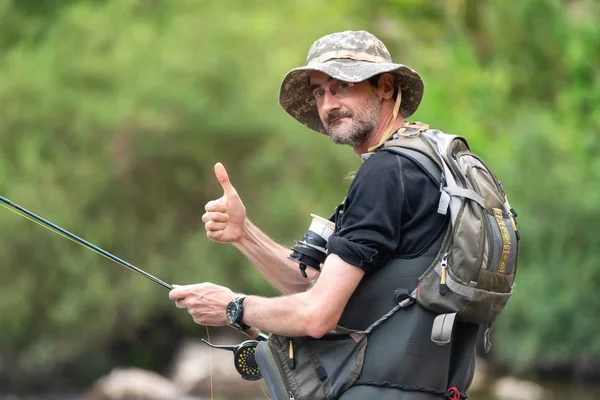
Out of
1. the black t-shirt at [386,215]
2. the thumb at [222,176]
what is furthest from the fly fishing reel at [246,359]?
the black t-shirt at [386,215]

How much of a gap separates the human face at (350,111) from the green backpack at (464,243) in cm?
12

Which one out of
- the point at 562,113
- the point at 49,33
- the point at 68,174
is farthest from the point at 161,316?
the point at 562,113

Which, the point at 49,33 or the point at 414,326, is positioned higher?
the point at 414,326

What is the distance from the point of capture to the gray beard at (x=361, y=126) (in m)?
2.99

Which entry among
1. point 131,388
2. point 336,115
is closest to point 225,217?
point 336,115

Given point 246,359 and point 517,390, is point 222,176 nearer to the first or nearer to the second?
point 246,359

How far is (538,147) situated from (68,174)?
729 centimetres

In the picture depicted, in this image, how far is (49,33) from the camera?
18594mm

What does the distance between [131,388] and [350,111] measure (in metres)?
12.9

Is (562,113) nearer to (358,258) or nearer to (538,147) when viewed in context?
(538,147)

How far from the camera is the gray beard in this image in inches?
118

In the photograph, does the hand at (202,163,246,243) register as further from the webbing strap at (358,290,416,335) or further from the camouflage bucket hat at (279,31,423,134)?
the webbing strap at (358,290,416,335)

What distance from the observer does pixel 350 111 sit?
118 inches

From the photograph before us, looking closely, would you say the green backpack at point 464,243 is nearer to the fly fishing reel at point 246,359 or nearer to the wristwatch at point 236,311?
the wristwatch at point 236,311
